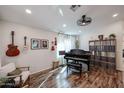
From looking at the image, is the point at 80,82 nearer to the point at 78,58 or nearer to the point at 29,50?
the point at 78,58

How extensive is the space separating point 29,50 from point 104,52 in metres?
3.33

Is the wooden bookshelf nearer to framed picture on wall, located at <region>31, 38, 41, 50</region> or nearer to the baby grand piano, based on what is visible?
the baby grand piano

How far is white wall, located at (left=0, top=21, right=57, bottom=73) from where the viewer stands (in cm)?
203

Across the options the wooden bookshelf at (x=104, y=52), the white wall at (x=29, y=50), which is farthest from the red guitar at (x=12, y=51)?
the wooden bookshelf at (x=104, y=52)

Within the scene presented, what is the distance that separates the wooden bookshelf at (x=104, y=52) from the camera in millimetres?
3731

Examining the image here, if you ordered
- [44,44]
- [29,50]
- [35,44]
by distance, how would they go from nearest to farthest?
[29,50] < [35,44] < [44,44]

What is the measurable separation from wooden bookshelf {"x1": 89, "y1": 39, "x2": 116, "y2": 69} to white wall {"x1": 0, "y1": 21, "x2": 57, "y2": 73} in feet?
6.68

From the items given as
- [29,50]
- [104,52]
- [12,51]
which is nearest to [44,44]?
[29,50]

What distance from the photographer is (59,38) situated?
440cm

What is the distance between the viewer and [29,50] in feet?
10.1

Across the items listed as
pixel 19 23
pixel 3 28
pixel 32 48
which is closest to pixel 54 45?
pixel 32 48

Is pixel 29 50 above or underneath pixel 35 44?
underneath

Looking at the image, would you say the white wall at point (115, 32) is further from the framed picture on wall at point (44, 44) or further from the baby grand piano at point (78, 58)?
the framed picture on wall at point (44, 44)
